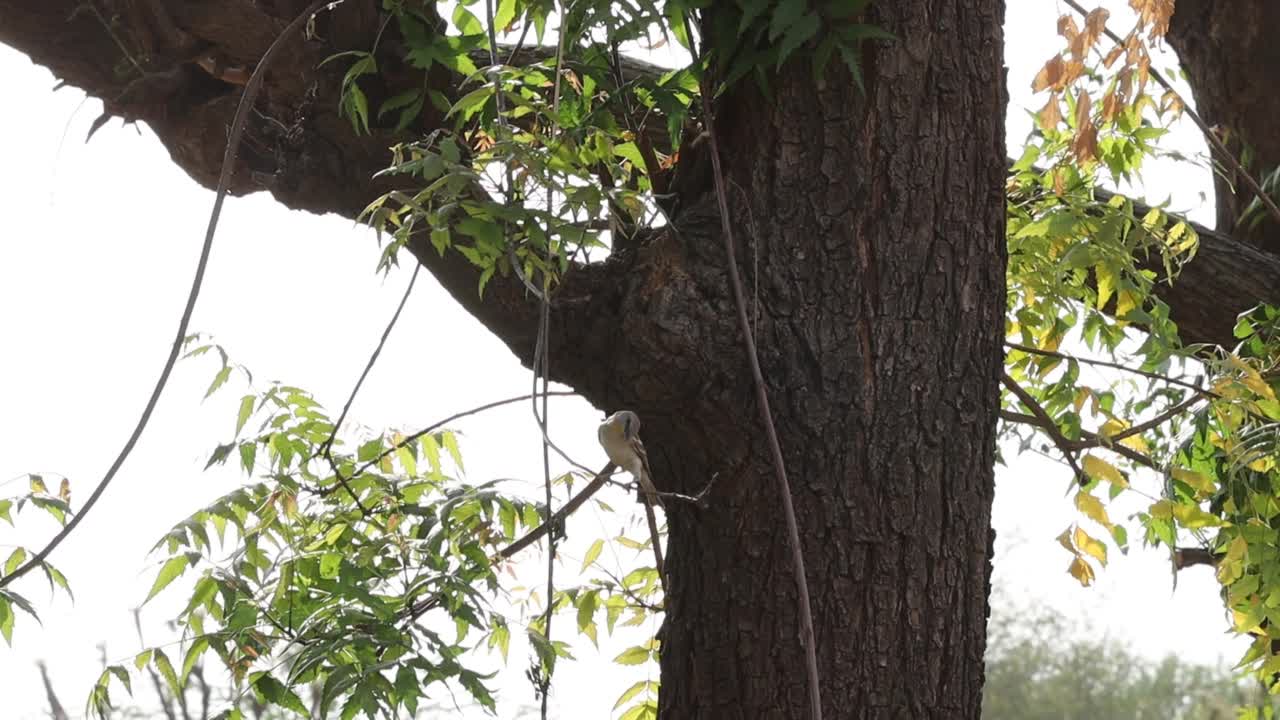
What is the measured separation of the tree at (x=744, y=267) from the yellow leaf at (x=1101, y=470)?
0.32 m

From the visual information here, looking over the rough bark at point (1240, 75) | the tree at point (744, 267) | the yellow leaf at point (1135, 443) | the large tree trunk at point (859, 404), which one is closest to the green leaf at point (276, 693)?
the tree at point (744, 267)

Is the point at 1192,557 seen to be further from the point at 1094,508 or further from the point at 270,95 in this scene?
the point at 270,95

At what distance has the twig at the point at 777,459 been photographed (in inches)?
42.1

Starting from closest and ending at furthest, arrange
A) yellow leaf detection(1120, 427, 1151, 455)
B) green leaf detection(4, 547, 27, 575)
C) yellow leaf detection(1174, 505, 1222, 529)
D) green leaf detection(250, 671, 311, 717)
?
green leaf detection(250, 671, 311, 717) → green leaf detection(4, 547, 27, 575) → yellow leaf detection(1174, 505, 1222, 529) → yellow leaf detection(1120, 427, 1151, 455)

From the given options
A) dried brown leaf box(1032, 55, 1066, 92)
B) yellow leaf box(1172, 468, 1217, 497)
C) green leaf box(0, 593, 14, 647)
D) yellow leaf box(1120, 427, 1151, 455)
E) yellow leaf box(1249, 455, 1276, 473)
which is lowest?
green leaf box(0, 593, 14, 647)

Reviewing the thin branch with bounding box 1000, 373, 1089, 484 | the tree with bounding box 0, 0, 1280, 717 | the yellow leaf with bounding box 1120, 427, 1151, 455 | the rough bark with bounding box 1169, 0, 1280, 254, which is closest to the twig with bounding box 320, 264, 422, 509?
the tree with bounding box 0, 0, 1280, 717

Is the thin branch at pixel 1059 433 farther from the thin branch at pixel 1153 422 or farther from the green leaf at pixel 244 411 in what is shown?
the green leaf at pixel 244 411

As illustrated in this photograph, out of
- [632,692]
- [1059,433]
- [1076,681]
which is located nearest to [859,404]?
[1059,433]

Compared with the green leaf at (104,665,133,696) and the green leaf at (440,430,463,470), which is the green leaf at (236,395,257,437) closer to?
the green leaf at (440,430,463,470)

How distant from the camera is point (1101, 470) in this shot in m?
1.44

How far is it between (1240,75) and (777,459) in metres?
1.54

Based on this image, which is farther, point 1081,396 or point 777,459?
point 1081,396

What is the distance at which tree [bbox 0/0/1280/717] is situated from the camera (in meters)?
1.11

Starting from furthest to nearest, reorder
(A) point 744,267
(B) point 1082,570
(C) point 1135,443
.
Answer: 1. (C) point 1135,443
2. (B) point 1082,570
3. (A) point 744,267
